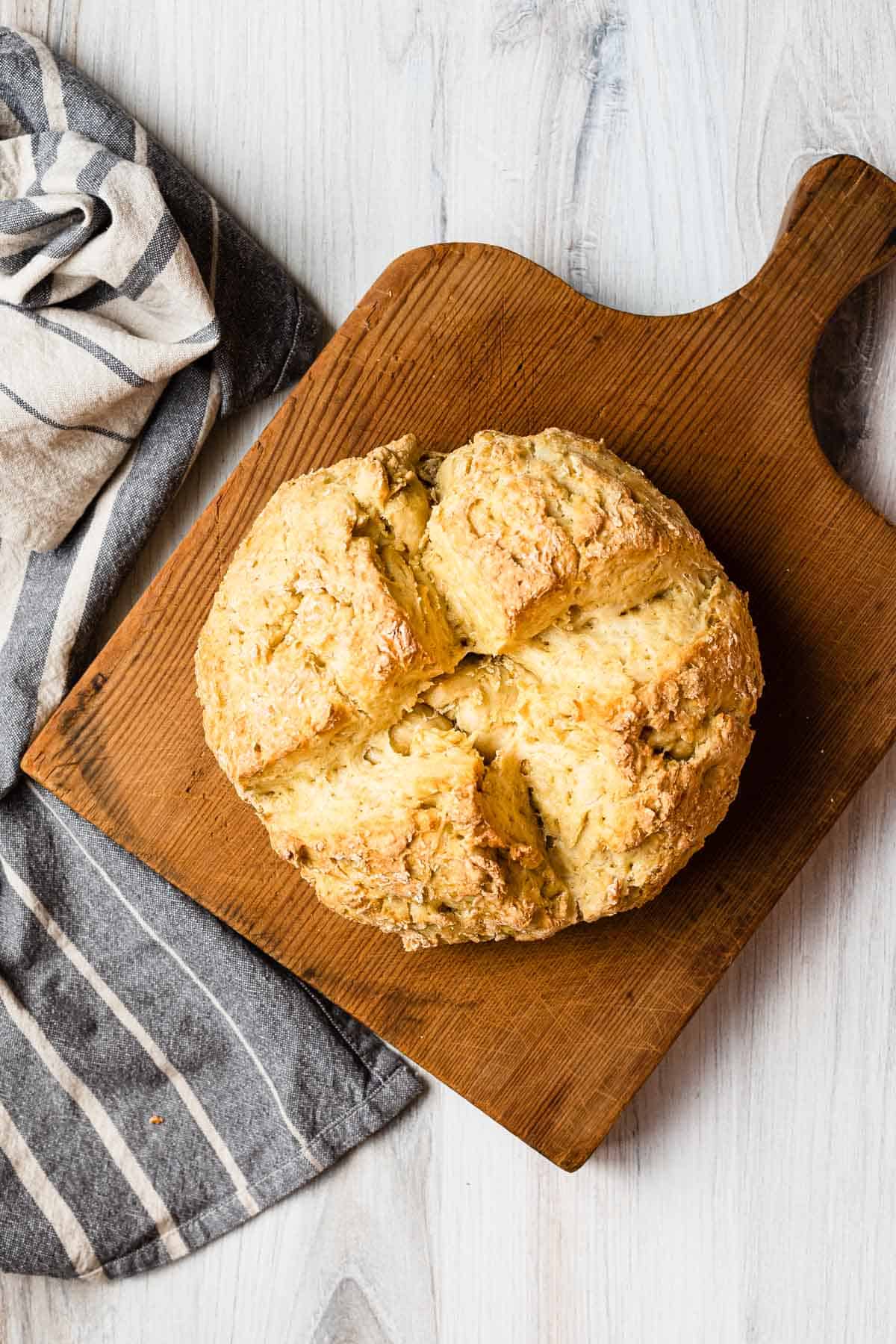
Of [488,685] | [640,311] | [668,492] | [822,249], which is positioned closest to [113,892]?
[488,685]

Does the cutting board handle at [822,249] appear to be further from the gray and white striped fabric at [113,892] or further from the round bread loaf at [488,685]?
the gray and white striped fabric at [113,892]


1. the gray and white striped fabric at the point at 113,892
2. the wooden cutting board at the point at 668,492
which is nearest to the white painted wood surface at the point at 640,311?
the gray and white striped fabric at the point at 113,892

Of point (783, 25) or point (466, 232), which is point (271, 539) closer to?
point (466, 232)

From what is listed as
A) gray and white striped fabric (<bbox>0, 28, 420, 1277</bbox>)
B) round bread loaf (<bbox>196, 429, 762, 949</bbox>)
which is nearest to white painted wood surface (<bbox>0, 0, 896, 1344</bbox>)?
gray and white striped fabric (<bbox>0, 28, 420, 1277</bbox>)

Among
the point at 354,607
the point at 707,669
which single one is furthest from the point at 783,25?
the point at 354,607

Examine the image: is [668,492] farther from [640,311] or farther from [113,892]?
[113,892]

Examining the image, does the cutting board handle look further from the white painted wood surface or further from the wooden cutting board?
the white painted wood surface
